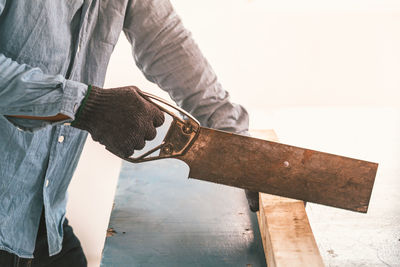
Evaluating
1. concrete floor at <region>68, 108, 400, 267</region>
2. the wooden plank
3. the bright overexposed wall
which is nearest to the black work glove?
the wooden plank

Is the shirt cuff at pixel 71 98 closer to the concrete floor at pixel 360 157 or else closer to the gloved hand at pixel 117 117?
the gloved hand at pixel 117 117

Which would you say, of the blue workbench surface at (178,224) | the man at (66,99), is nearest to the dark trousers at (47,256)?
the man at (66,99)

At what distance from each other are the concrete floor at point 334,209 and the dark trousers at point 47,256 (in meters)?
0.76

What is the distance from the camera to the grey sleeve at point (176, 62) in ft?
3.96

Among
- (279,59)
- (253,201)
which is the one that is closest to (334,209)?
(253,201)

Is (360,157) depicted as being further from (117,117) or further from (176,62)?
(117,117)

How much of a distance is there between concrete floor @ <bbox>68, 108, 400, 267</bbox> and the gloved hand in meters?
0.58

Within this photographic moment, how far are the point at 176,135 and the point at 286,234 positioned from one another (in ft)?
1.27

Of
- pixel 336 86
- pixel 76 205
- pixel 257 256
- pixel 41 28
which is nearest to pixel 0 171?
pixel 41 28

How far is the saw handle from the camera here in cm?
96

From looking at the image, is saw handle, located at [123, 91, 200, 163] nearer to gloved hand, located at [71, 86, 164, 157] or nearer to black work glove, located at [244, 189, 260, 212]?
gloved hand, located at [71, 86, 164, 157]

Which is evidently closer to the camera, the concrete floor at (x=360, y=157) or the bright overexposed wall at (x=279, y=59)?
the concrete floor at (x=360, y=157)

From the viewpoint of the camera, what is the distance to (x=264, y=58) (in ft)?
7.86

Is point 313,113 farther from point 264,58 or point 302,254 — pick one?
point 302,254
